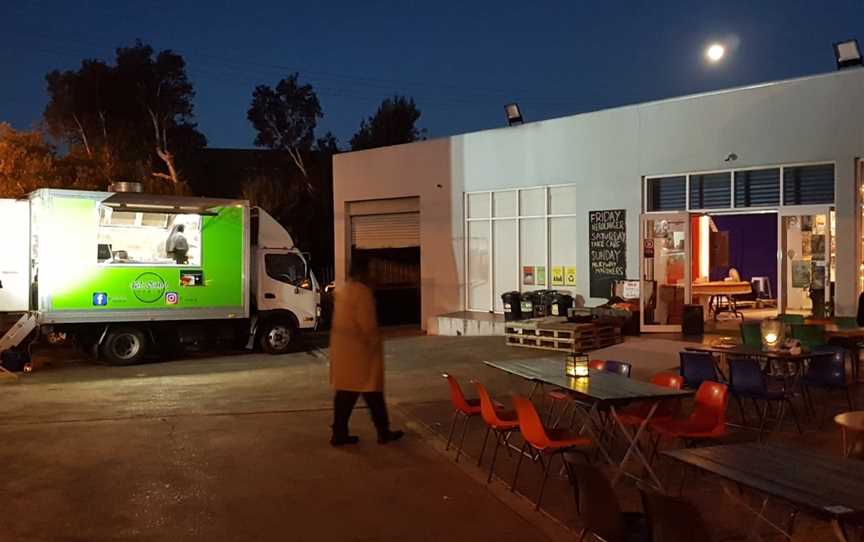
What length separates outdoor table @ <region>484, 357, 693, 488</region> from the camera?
6.25 m

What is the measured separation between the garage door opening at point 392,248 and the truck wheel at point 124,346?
6.36 meters

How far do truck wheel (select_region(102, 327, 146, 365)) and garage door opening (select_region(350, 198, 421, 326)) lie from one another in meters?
6.36

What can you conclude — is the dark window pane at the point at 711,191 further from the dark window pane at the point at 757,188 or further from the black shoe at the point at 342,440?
the black shoe at the point at 342,440

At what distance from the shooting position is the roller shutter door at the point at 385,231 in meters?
23.2


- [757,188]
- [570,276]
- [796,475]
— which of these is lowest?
[796,475]

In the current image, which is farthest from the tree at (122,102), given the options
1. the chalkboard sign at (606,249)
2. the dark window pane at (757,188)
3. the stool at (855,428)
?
the stool at (855,428)

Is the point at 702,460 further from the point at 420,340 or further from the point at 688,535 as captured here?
the point at 420,340

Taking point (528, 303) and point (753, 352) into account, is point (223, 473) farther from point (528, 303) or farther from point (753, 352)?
point (528, 303)

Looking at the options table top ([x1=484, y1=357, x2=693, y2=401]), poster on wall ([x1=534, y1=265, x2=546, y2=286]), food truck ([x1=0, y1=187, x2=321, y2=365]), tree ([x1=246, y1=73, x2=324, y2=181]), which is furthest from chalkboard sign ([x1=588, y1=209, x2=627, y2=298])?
tree ([x1=246, y1=73, x2=324, y2=181])

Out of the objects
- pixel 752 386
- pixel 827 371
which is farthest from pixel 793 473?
pixel 827 371

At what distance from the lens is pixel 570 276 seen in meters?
18.8

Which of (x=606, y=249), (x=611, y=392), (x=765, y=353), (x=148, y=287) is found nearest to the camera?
(x=611, y=392)

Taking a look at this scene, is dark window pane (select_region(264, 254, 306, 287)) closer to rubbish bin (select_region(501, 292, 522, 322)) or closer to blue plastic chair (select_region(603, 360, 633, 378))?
rubbish bin (select_region(501, 292, 522, 322))

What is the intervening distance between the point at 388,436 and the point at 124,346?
9.12m
